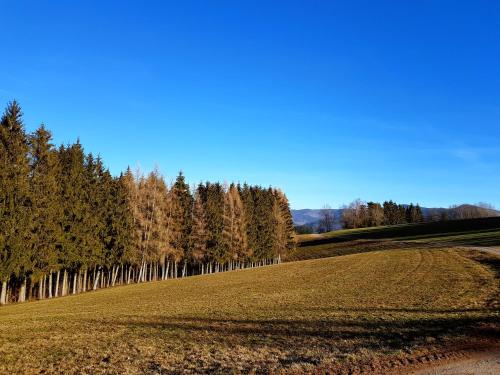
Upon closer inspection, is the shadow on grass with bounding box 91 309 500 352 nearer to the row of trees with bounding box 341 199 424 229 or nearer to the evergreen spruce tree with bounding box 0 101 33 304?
the evergreen spruce tree with bounding box 0 101 33 304

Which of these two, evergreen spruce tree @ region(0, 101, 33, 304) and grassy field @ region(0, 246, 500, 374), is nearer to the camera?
grassy field @ region(0, 246, 500, 374)

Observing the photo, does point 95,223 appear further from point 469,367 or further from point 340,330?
point 469,367

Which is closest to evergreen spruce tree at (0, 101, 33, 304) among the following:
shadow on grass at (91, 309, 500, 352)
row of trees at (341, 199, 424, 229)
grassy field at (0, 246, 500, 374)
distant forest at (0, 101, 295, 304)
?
distant forest at (0, 101, 295, 304)

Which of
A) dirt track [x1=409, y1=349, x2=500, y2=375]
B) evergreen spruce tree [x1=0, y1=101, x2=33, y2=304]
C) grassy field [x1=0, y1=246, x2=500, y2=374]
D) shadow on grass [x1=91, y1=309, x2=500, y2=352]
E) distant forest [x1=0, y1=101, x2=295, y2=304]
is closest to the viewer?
dirt track [x1=409, y1=349, x2=500, y2=375]

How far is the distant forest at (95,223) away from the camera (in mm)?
34781

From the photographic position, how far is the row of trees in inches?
6737

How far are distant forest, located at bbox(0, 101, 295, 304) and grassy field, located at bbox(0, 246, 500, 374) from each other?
13386mm

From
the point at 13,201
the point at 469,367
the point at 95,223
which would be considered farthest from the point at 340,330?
the point at 95,223

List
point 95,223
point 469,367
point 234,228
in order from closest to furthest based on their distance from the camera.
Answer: point 469,367 → point 95,223 → point 234,228

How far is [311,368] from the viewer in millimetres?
10469

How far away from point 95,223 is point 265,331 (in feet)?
116

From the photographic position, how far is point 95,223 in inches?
1822

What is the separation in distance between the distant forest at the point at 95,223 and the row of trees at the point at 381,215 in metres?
94.5

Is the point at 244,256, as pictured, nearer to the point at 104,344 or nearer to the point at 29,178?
the point at 29,178
